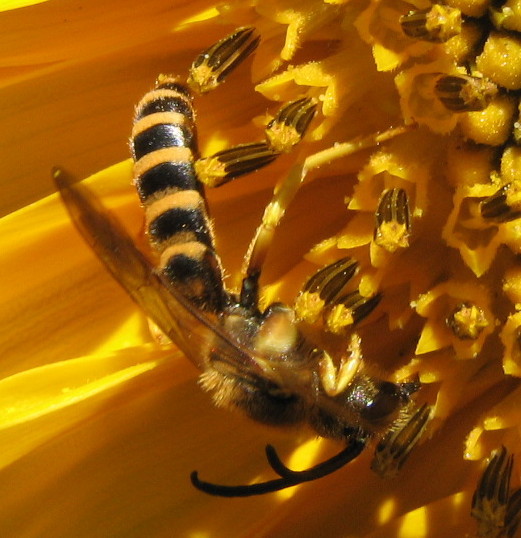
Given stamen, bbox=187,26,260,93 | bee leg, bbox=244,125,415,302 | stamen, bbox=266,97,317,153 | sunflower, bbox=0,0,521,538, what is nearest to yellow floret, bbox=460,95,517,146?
sunflower, bbox=0,0,521,538

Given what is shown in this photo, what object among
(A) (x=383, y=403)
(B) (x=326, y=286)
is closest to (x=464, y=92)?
(B) (x=326, y=286)

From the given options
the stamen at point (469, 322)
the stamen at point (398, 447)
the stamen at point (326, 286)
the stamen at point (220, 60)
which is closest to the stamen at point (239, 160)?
the stamen at point (220, 60)

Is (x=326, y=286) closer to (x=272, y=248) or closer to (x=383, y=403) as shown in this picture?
(x=272, y=248)

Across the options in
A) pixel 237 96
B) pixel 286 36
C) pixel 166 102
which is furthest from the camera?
pixel 237 96

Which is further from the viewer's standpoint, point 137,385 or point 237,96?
point 237,96

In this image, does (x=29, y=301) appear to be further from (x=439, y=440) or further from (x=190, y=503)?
(x=439, y=440)

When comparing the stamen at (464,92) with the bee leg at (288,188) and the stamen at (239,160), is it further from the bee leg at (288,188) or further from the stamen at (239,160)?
the stamen at (239,160)

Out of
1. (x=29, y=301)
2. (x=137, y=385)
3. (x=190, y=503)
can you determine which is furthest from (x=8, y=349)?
(x=190, y=503)
